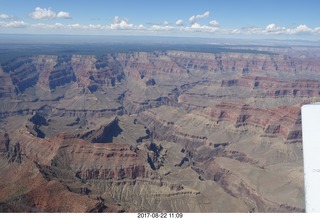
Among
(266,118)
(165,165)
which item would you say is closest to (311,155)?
(165,165)

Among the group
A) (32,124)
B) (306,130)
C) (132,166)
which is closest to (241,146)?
(132,166)

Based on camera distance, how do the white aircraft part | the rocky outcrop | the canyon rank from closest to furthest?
the white aircraft part → the canyon → the rocky outcrop

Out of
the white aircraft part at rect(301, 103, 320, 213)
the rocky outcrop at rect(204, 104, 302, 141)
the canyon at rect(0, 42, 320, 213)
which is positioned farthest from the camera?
the rocky outcrop at rect(204, 104, 302, 141)

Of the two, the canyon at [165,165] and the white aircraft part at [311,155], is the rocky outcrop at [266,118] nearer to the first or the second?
the canyon at [165,165]

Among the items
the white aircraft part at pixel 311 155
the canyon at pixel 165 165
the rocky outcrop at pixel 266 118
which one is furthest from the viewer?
the rocky outcrop at pixel 266 118

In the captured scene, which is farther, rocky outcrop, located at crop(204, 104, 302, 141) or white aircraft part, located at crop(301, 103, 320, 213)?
rocky outcrop, located at crop(204, 104, 302, 141)

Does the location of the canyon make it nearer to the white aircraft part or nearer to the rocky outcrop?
the rocky outcrop

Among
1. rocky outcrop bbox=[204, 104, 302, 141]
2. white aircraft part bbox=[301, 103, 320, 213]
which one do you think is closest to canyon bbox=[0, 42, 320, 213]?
rocky outcrop bbox=[204, 104, 302, 141]

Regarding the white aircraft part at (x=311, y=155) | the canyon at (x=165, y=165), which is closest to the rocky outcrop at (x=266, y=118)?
the canyon at (x=165, y=165)

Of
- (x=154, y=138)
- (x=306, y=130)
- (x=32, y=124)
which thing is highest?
(x=306, y=130)

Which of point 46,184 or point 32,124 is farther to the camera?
point 32,124

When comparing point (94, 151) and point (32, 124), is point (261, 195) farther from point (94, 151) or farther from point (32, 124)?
point (32, 124)
